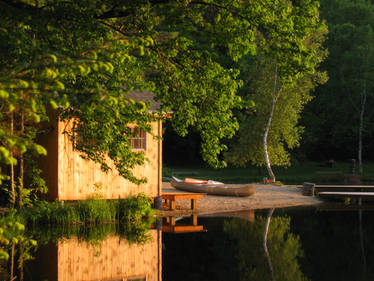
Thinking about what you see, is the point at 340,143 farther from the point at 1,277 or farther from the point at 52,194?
the point at 1,277

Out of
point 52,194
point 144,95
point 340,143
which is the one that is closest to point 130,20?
point 52,194

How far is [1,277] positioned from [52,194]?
7673mm

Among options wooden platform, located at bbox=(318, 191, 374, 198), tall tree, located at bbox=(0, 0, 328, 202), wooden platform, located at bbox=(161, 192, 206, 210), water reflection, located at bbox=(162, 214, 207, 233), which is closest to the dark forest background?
wooden platform, located at bbox=(318, 191, 374, 198)

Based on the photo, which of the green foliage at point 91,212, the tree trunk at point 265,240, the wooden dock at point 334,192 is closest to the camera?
the tree trunk at point 265,240

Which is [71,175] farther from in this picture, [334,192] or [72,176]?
[334,192]

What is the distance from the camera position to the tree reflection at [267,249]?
10.9 meters

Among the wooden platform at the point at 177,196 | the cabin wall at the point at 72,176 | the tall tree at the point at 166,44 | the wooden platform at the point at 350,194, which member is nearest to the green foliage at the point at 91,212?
the cabin wall at the point at 72,176

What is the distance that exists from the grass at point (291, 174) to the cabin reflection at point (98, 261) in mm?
24214

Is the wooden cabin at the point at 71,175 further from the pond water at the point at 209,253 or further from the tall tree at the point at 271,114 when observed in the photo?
the tall tree at the point at 271,114

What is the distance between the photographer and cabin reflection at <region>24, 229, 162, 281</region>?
10.8 meters

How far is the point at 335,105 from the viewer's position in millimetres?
49125

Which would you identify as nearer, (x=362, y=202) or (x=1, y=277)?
(x=1, y=277)

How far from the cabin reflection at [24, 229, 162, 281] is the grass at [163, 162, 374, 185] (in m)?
24.2

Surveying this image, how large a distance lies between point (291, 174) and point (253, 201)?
22.6 m
